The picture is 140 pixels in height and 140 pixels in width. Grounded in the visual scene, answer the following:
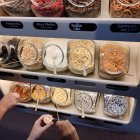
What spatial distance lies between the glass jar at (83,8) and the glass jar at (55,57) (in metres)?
0.24

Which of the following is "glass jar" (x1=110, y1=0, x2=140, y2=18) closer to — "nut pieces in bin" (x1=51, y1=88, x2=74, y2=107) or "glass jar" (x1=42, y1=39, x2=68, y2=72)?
"glass jar" (x1=42, y1=39, x2=68, y2=72)

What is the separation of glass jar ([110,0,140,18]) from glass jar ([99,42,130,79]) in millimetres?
236

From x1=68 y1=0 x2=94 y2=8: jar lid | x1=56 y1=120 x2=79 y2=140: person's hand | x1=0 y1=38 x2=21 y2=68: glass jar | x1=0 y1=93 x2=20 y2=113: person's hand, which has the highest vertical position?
x1=68 y1=0 x2=94 y2=8: jar lid

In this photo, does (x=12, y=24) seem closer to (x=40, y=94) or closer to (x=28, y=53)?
(x=28, y=53)

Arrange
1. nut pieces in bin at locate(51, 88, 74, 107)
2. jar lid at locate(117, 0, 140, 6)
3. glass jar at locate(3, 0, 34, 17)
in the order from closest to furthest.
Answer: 1. jar lid at locate(117, 0, 140, 6)
2. glass jar at locate(3, 0, 34, 17)
3. nut pieces in bin at locate(51, 88, 74, 107)

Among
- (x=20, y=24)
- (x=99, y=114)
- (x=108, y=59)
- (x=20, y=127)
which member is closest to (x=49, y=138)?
(x=20, y=127)

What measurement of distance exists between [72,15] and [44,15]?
3.8 inches

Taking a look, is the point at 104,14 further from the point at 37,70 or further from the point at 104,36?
the point at 37,70

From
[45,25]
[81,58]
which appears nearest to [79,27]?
[45,25]

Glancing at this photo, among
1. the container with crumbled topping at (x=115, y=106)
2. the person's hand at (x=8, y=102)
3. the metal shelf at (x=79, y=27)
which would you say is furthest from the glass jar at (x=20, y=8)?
the container with crumbled topping at (x=115, y=106)

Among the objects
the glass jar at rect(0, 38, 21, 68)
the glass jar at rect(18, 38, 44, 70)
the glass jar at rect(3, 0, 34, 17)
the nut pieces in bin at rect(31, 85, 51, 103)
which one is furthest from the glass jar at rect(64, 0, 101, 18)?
the nut pieces in bin at rect(31, 85, 51, 103)

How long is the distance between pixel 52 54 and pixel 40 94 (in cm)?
31

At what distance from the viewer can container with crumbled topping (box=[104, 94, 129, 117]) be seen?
108 cm

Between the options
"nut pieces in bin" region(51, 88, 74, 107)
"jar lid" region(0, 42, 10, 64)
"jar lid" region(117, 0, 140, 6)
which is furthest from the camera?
"nut pieces in bin" region(51, 88, 74, 107)
